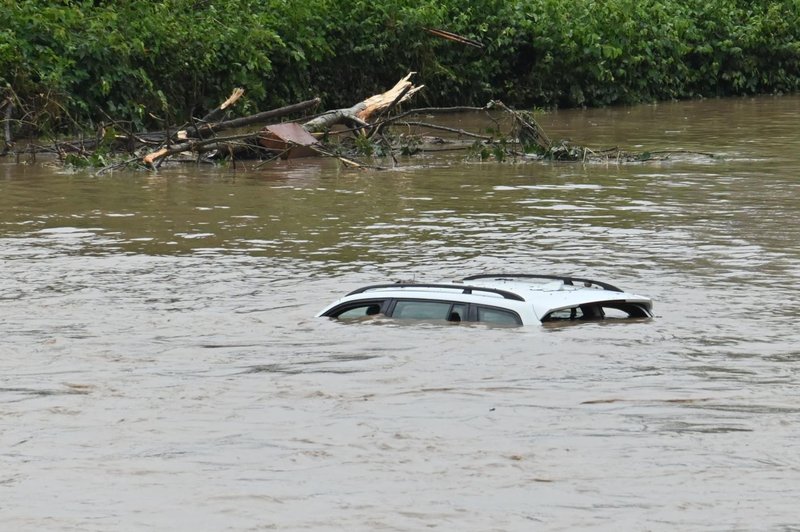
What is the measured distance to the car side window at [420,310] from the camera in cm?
1227

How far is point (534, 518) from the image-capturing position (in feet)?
25.7

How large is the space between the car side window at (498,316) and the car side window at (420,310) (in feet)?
0.96

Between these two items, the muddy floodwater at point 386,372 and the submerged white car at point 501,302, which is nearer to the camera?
the muddy floodwater at point 386,372

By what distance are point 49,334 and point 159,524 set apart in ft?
17.6

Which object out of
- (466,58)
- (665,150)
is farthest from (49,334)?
(466,58)

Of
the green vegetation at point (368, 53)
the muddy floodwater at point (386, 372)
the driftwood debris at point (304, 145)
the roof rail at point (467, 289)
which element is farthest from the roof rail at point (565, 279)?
the green vegetation at point (368, 53)

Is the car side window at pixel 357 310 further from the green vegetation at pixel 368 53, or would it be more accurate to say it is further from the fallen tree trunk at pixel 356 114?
the green vegetation at pixel 368 53

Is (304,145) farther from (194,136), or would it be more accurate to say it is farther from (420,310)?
(420,310)

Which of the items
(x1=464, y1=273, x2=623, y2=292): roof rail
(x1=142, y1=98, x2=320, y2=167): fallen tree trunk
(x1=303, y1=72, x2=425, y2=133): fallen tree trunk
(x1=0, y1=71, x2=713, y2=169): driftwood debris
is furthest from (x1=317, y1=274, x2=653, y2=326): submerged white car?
(x1=303, y1=72, x2=425, y2=133): fallen tree trunk

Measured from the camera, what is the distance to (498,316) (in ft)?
39.5

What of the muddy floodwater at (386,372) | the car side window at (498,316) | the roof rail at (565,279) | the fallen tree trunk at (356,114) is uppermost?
the fallen tree trunk at (356,114)

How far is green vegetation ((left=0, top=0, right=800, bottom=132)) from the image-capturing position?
3164cm

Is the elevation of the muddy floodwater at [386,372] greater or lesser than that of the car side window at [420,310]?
lesser

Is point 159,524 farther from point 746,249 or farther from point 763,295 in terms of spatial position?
point 746,249
